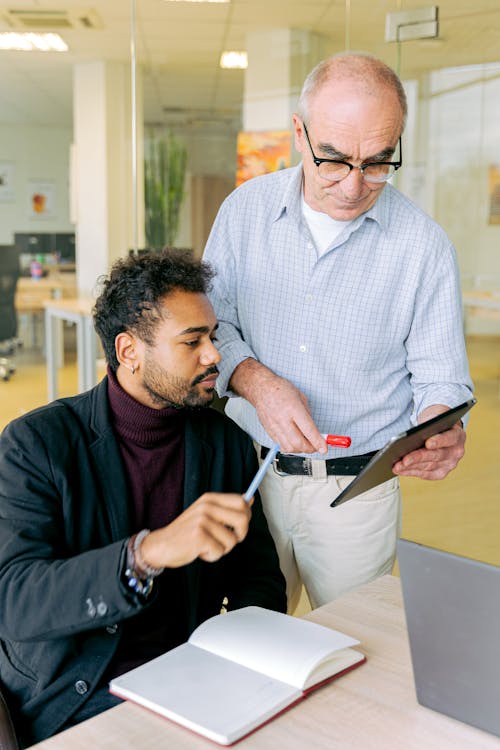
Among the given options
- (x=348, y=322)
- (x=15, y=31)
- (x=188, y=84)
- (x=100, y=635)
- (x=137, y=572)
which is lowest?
(x=100, y=635)

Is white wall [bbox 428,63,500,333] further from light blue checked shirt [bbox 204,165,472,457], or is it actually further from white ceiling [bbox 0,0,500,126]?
light blue checked shirt [bbox 204,165,472,457]

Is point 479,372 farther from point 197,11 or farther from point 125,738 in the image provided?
point 125,738

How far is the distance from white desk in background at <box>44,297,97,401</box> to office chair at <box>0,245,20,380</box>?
0.34 metres

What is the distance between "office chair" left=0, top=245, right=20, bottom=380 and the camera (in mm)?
5441

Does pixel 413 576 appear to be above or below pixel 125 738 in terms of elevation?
above

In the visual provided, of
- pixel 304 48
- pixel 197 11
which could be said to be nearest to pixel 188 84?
pixel 197 11

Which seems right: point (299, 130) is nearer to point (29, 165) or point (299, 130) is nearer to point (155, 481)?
point (155, 481)

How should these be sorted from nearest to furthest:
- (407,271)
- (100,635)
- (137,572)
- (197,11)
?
(137,572) < (100,635) < (407,271) < (197,11)

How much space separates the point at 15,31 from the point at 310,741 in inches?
180

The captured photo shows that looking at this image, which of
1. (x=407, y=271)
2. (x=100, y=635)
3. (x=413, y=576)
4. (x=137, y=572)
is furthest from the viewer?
(x=407, y=271)

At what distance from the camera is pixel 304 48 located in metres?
4.75

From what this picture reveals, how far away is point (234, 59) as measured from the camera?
4.74 meters

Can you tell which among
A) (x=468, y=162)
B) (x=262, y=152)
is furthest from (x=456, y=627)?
(x=262, y=152)

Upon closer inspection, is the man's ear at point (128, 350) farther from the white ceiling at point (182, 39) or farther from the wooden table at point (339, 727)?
the white ceiling at point (182, 39)
